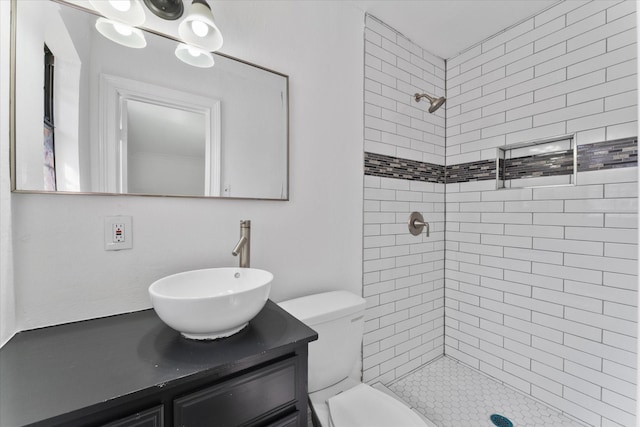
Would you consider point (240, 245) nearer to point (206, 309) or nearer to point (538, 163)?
point (206, 309)

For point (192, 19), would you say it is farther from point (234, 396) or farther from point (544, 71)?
point (544, 71)

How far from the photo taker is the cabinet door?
0.57 m

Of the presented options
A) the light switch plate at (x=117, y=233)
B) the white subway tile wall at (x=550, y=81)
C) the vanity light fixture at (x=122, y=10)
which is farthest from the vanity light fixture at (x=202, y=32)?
the white subway tile wall at (x=550, y=81)

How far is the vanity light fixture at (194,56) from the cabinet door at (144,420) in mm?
1228

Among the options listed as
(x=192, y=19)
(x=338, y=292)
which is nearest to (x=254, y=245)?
(x=338, y=292)

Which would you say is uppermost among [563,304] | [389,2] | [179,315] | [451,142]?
[389,2]

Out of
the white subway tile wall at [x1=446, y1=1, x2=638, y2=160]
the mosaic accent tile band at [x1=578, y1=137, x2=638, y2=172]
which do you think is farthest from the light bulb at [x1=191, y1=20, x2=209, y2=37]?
the mosaic accent tile band at [x1=578, y1=137, x2=638, y2=172]

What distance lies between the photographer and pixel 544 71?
5.54 feet

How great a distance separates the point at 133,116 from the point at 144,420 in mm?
1007

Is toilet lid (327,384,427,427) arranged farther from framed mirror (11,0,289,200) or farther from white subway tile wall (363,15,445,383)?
framed mirror (11,0,289,200)

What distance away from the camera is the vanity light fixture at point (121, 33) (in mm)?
973

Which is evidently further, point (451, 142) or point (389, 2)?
point (451, 142)

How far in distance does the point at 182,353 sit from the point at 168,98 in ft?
3.20

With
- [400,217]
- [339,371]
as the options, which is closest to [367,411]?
[339,371]
